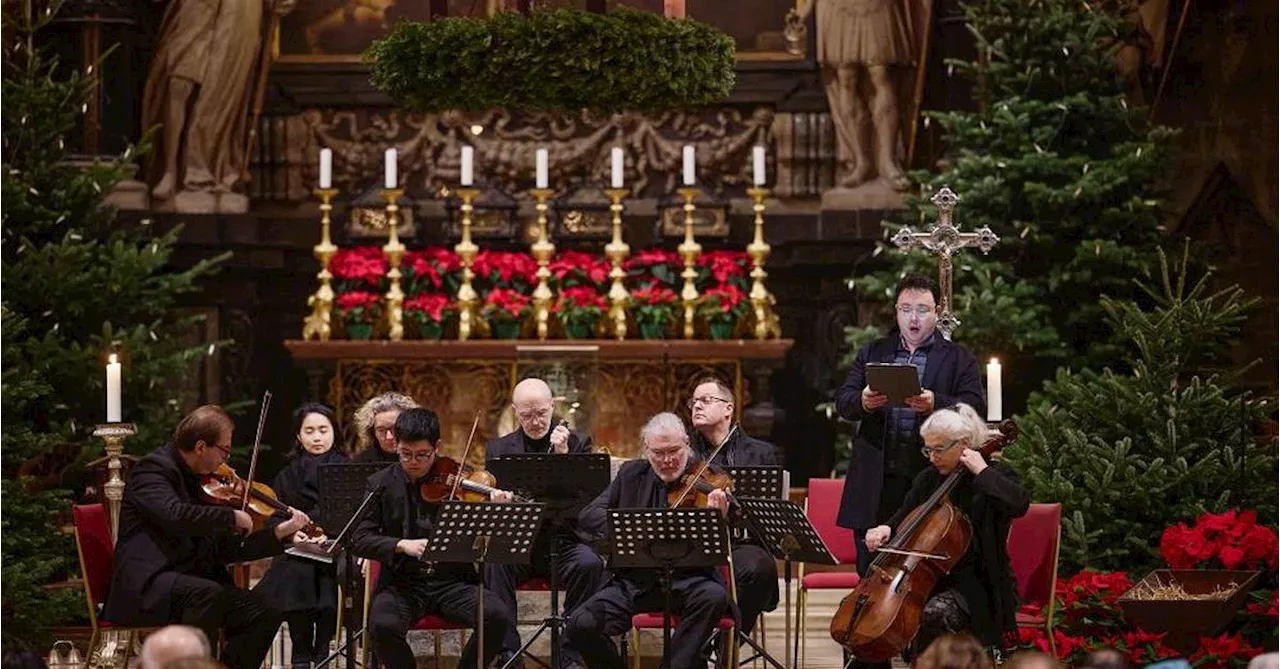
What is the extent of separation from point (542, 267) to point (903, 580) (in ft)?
17.5

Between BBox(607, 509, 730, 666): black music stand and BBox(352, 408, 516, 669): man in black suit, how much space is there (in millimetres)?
694

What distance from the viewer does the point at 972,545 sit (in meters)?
8.34

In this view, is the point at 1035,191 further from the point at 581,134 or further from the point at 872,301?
the point at 581,134

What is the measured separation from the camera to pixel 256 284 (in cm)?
1412

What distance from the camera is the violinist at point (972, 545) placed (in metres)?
8.25

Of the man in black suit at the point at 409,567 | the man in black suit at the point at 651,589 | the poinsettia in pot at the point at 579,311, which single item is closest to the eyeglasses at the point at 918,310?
the man in black suit at the point at 651,589

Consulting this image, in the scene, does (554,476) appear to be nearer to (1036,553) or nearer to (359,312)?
(1036,553)

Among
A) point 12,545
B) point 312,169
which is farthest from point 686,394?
point 12,545

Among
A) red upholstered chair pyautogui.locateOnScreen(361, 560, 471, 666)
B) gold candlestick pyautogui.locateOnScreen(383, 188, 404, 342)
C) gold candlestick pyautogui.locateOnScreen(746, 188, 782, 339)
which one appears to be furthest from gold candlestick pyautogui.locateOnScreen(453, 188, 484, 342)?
red upholstered chair pyautogui.locateOnScreen(361, 560, 471, 666)

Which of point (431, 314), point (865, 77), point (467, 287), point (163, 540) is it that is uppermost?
point (865, 77)

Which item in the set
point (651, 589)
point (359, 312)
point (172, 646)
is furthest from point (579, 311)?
point (172, 646)

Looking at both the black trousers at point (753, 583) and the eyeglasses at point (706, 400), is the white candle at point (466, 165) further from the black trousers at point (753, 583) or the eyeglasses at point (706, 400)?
the black trousers at point (753, 583)

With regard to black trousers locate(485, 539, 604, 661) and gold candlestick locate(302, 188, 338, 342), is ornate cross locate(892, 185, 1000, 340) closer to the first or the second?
black trousers locate(485, 539, 604, 661)

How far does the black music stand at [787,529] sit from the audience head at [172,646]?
113 inches
